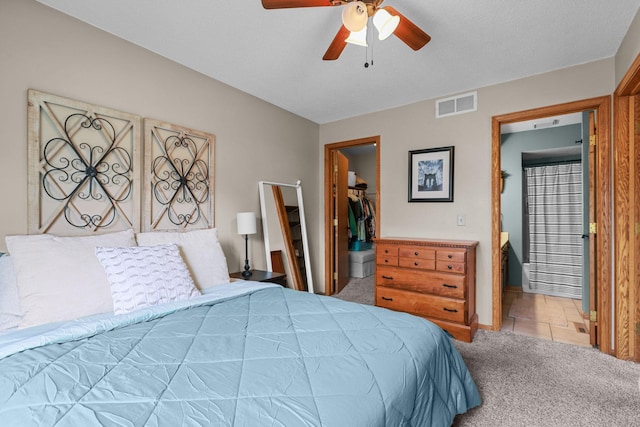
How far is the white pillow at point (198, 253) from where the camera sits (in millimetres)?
2117

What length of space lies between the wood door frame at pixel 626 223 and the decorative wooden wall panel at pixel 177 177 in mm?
3417

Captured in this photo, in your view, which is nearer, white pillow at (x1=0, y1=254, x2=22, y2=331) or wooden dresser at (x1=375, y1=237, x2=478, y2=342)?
white pillow at (x1=0, y1=254, x2=22, y2=331)

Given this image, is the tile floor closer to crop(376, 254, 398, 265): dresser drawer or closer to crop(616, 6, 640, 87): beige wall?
crop(376, 254, 398, 265): dresser drawer

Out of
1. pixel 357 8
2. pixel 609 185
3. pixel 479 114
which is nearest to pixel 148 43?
pixel 357 8

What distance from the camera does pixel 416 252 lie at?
2.88m

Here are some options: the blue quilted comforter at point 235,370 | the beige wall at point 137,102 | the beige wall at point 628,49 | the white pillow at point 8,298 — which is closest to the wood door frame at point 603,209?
the beige wall at point 628,49

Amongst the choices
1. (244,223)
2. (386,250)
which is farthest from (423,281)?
(244,223)

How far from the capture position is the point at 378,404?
0.89 m

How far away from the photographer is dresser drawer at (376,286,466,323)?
2.67 metres

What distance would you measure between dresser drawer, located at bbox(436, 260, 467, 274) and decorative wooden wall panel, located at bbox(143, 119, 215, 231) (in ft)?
7.28

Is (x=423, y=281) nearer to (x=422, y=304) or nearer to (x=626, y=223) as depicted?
(x=422, y=304)

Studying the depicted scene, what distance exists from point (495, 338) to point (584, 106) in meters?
2.20

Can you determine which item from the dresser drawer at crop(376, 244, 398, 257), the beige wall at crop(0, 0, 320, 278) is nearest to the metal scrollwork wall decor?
the beige wall at crop(0, 0, 320, 278)

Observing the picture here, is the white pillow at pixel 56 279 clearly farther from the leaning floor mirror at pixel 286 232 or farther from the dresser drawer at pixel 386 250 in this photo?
the dresser drawer at pixel 386 250
